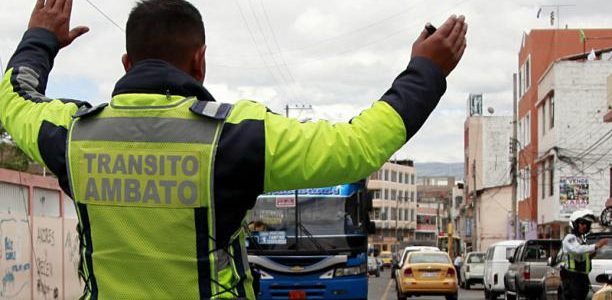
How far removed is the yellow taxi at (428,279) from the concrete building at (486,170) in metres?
50.1

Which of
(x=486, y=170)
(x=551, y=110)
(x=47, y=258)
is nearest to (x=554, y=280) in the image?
(x=47, y=258)

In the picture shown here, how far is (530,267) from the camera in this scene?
25.2 m

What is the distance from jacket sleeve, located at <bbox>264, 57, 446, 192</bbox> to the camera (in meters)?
2.79

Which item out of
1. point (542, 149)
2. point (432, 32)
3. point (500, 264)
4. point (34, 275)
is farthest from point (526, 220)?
point (432, 32)

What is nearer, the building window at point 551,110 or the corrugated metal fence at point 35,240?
the corrugated metal fence at point 35,240

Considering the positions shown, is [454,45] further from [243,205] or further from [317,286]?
[317,286]

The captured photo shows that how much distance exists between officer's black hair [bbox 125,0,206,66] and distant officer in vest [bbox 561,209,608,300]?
42.4ft

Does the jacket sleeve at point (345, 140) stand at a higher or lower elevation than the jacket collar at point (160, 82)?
lower

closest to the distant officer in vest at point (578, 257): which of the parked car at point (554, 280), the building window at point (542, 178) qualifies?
the parked car at point (554, 280)

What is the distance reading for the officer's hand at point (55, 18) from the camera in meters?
3.43

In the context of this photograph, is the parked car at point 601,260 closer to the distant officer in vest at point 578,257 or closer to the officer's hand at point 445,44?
the distant officer in vest at point 578,257

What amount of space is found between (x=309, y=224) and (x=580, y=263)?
484cm

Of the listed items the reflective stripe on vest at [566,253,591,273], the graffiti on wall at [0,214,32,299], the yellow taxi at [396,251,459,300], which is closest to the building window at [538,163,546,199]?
the yellow taxi at [396,251,459,300]

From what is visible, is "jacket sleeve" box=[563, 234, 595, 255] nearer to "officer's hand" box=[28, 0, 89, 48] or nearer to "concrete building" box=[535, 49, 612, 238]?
"officer's hand" box=[28, 0, 89, 48]
